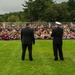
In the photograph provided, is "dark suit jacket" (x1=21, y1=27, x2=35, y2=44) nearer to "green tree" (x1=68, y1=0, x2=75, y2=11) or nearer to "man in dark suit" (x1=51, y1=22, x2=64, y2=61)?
"man in dark suit" (x1=51, y1=22, x2=64, y2=61)

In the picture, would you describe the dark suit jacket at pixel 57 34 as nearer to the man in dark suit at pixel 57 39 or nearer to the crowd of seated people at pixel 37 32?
the man in dark suit at pixel 57 39

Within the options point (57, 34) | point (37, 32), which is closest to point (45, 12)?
point (37, 32)

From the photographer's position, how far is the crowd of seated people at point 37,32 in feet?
159

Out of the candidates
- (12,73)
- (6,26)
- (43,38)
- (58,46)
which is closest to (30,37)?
(58,46)

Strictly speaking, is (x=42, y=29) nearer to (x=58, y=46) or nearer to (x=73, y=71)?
(x=58, y=46)

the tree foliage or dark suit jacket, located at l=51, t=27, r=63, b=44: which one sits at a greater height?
the tree foliage

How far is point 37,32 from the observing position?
49.7m

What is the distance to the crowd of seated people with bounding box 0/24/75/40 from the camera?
48331 millimetres

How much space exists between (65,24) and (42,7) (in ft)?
136

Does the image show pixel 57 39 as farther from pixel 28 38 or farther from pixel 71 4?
pixel 71 4

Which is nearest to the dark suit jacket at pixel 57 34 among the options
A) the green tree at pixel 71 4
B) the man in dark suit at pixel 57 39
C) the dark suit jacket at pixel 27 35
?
the man in dark suit at pixel 57 39

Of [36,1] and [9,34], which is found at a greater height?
[36,1]

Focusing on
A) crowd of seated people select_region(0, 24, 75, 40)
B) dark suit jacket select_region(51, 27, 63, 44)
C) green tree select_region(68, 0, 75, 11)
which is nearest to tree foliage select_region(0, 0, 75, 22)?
green tree select_region(68, 0, 75, 11)

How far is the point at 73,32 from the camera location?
166 feet
